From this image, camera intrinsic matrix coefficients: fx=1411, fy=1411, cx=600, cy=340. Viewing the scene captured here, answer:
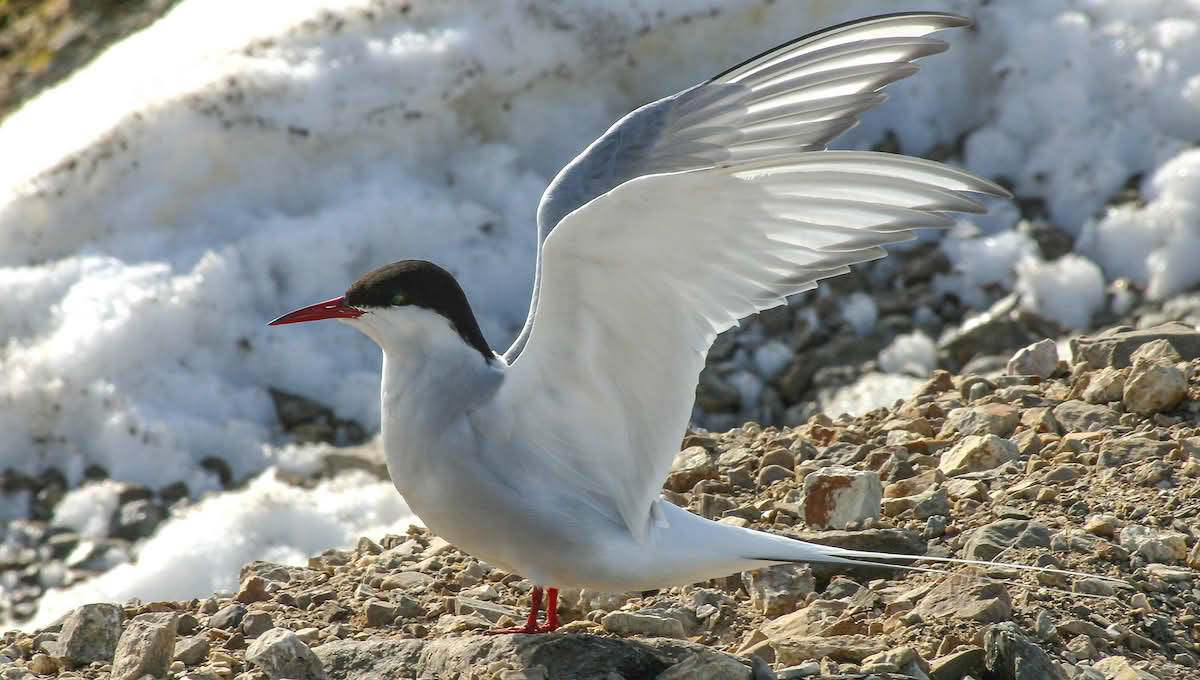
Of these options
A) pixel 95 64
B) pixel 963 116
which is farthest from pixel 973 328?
pixel 95 64

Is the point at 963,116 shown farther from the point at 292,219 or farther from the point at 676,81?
the point at 292,219

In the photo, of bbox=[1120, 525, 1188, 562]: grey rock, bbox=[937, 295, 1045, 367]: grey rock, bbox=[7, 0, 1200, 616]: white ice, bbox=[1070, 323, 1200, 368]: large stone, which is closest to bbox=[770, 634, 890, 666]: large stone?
bbox=[1120, 525, 1188, 562]: grey rock

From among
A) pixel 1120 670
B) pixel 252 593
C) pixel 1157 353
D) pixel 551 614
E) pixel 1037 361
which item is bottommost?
pixel 1120 670

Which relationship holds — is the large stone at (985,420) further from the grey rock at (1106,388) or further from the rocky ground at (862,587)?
the grey rock at (1106,388)

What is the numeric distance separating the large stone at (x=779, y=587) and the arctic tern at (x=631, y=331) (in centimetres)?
41

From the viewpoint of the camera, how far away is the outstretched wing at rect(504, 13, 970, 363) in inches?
142

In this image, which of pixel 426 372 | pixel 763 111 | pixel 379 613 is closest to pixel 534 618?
pixel 379 613

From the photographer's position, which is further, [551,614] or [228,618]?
[228,618]

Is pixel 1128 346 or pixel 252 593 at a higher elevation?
pixel 1128 346

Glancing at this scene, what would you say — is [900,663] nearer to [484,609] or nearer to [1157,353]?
[484,609]

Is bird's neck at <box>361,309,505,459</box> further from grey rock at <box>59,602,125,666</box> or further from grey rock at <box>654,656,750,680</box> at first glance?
grey rock at <box>59,602,125,666</box>

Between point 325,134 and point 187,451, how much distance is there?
7.45ft

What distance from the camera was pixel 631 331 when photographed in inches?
126

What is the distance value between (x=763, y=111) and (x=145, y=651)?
2250 mm
